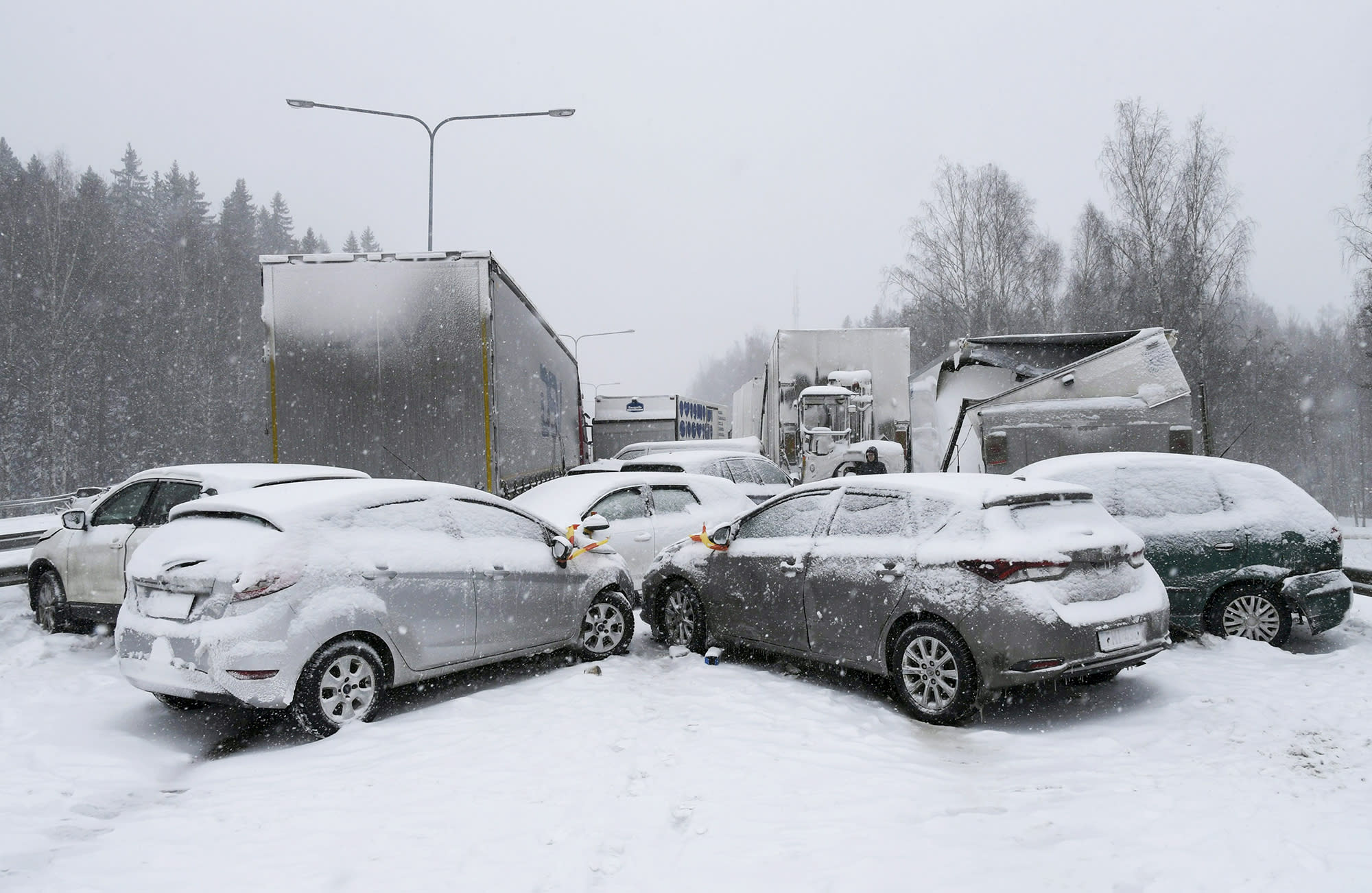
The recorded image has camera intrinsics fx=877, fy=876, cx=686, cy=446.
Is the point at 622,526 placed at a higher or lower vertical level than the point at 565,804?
higher

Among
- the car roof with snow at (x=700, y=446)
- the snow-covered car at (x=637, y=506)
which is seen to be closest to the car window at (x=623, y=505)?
the snow-covered car at (x=637, y=506)

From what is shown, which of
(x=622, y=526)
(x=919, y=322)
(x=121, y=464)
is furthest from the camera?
(x=919, y=322)

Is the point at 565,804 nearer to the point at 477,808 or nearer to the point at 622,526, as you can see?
the point at 477,808

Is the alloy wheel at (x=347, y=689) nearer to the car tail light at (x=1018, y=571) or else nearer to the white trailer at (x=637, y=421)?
the car tail light at (x=1018, y=571)

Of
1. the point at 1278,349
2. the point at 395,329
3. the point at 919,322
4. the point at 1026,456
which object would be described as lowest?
the point at 1026,456

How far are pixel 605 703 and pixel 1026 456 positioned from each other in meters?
7.15

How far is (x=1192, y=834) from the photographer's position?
3.56 meters

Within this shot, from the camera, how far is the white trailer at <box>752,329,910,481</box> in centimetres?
1745

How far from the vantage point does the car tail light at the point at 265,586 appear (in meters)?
4.82

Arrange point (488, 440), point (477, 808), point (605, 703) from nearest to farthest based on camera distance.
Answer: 1. point (477, 808)
2. point (605, 703)
3. point (488, 440)

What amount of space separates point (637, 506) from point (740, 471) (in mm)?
3059

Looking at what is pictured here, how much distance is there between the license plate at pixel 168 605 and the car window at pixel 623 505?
14.2 ft

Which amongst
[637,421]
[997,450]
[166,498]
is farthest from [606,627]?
[637,421]

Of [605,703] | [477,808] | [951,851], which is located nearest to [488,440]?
[605,703]
